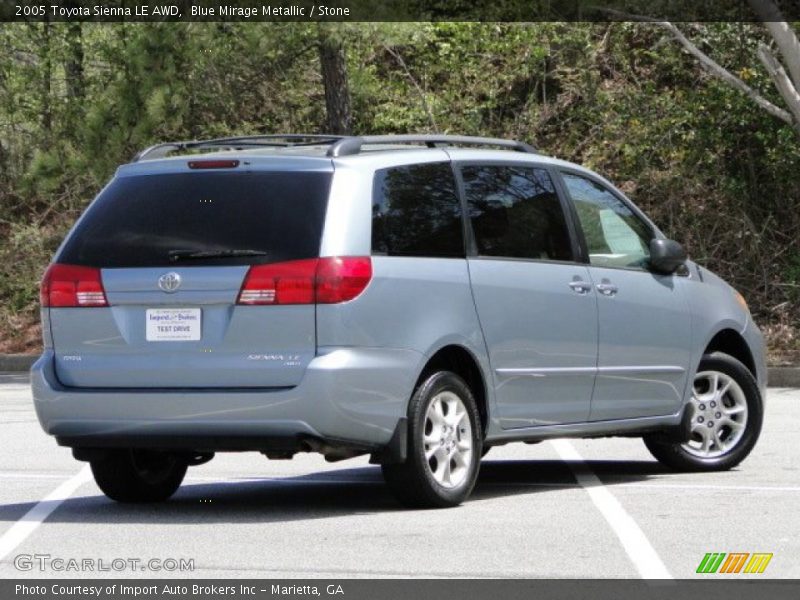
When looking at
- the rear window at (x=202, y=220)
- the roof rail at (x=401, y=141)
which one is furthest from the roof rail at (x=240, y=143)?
the rear window at (x=202, y=220)

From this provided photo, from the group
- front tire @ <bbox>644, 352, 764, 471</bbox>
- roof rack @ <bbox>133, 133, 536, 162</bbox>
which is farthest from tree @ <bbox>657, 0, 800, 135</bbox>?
roof rack @ <bbox>133, 133, 536, 162</bbox>

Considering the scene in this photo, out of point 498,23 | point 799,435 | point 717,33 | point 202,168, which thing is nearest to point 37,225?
point 498,23

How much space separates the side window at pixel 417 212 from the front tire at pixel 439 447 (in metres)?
0.68

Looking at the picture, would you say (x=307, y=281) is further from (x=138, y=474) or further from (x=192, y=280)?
(x=138, y=474)

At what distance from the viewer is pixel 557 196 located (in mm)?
10508

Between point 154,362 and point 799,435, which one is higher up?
point 154,362

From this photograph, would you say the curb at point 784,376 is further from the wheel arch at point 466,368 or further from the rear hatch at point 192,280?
the rear hatch at point 192,280

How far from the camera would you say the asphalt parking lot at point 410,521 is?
24.8 ft

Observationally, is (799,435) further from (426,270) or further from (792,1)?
(792,1)

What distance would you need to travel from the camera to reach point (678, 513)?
30.3ft
